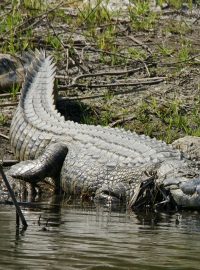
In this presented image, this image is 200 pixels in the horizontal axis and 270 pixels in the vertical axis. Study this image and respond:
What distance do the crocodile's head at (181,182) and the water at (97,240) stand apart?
0.59 feet

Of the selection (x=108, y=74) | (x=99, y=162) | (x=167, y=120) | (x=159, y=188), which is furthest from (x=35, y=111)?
(x=159, y=188)

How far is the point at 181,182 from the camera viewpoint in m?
7.20

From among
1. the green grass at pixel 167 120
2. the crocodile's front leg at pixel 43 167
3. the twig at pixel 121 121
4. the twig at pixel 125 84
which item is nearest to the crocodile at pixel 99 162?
the crocodile's front leg at pixel 43 167

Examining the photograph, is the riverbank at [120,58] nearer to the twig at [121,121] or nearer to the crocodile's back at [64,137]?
the twig at [121,121]

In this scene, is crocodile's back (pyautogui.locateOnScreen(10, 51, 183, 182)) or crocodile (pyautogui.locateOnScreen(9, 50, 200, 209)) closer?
crocodile (pyautogui.locateOnScreen(9, 50, 200, 209))

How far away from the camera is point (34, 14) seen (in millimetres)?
11797

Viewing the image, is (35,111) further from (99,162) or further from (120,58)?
(120,58)

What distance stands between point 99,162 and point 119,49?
368 cm

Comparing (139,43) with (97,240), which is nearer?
(97,240)

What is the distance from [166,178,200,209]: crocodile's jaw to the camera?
7078 millimetres

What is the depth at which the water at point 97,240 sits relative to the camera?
4.62m

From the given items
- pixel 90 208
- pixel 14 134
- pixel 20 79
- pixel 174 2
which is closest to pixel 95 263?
pixel 90 208

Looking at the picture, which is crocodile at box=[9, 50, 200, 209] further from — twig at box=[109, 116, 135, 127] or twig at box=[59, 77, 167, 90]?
twig at box=[59, 77, 167, 90]

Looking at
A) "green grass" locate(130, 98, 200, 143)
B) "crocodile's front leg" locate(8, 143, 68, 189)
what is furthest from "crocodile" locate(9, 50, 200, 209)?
"green grass" locate(130, 98, 200, 143)
